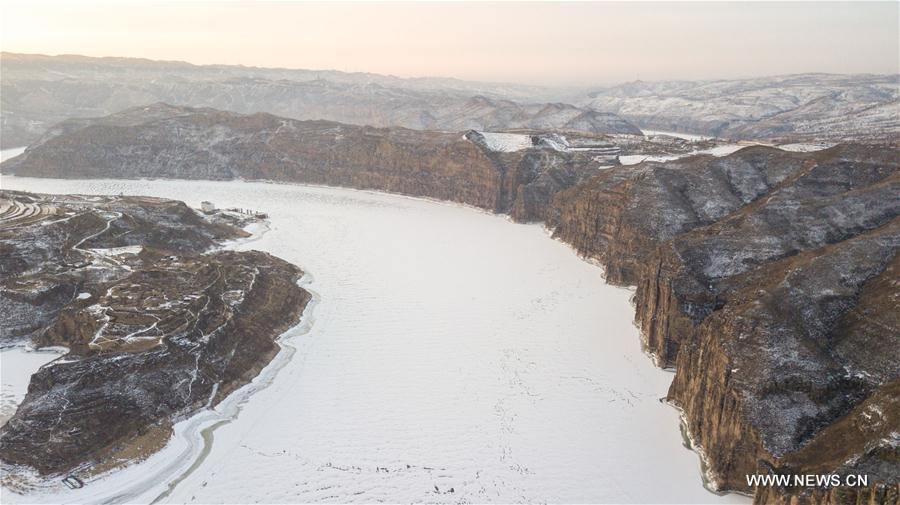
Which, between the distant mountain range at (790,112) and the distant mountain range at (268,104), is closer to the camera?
the distant mountain range at (790,112)

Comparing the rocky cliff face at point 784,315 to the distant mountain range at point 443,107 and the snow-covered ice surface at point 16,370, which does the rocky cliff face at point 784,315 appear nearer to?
the snow-covered ice surface at point 16,370

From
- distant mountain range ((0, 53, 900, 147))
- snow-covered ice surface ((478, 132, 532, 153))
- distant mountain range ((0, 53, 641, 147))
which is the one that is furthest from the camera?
distant mountain range ((0, 53, 641, 147))

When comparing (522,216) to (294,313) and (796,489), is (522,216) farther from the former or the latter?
(796,489)

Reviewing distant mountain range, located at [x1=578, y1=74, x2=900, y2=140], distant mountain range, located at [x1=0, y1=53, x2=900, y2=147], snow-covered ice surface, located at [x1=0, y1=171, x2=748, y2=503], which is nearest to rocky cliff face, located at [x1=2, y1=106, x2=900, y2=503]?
snow-covered ice surface, located at [x1=0, y1=171, x2=748, y2=503]

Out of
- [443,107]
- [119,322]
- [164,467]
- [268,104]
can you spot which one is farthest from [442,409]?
[268,104]

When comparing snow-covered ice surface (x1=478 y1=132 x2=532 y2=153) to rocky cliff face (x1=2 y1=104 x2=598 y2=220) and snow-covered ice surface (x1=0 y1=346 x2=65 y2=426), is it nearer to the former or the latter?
rocky cliff face (x1=2 y1=104 x2=598 y2=220)

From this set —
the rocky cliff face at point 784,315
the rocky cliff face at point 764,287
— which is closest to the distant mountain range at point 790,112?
the rocky cliff face at point 764,287

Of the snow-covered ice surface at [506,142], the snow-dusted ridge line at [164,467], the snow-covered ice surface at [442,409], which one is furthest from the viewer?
the snow-covered ice surface at [506,142]
